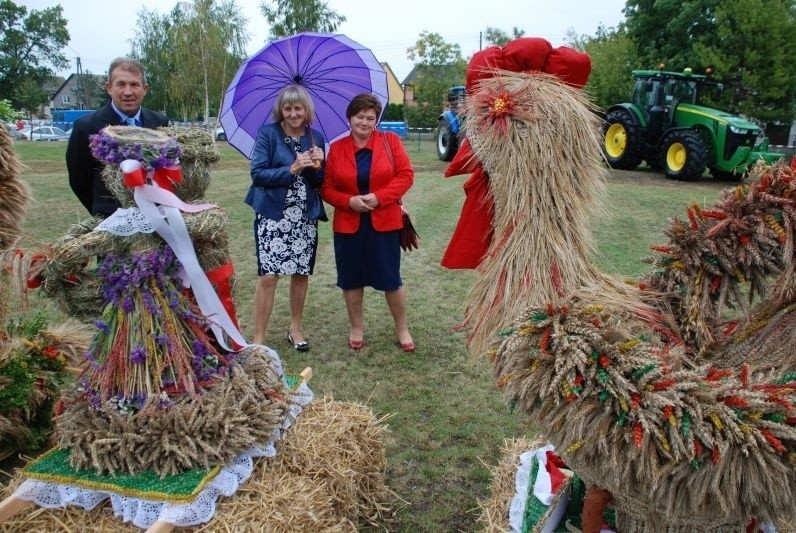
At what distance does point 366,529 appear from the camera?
248 cm

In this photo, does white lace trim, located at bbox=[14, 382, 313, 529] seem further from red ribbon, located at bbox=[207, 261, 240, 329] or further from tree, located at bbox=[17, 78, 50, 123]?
tree, located at bbox=[17, 78, 50, 123]

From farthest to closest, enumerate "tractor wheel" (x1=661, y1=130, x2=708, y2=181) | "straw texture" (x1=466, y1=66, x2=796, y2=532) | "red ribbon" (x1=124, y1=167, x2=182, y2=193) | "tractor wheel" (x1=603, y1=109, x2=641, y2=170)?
1. "tractor wheel" (x1=603, y1=109, x2=641, y2=170)
2. "tractor wheel" (x1=661, y1=130, x2=708, y2=181)
3. "red ribbon" (x1=124, y1=167, x2=182, y2=193)
4. "straw texture" (x1=466, y1=66, x2=796, y2=532)

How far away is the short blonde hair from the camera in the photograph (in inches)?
136

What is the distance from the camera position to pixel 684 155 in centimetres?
1200

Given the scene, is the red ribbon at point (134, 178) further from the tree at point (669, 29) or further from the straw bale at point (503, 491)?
the tree at point (669, 29)

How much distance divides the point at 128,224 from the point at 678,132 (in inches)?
487

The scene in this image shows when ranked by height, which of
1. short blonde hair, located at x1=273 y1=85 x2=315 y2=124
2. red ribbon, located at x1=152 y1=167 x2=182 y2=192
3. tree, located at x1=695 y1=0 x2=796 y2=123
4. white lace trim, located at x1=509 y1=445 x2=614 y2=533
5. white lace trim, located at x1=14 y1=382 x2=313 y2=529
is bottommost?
white lace trim, located at x1=509 y1=445 x2=614 y2=533

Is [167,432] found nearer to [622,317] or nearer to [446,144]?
A: [622,317]

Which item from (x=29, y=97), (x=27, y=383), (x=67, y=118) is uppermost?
(x=29, y=97)

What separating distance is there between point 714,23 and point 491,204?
22711 mm

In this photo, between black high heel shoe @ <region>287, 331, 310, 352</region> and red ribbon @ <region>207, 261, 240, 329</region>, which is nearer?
red ribbon @ <region>207, 261, 240, 329</region>

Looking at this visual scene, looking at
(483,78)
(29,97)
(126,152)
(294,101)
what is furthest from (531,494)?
(29,97)

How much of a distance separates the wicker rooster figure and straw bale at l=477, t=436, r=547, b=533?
0.47 metres

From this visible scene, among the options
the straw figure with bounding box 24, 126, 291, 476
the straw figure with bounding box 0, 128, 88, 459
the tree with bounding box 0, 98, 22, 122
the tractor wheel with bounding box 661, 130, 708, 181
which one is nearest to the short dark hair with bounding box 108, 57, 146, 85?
the tree with bounding box 0, 98, 22, 122
